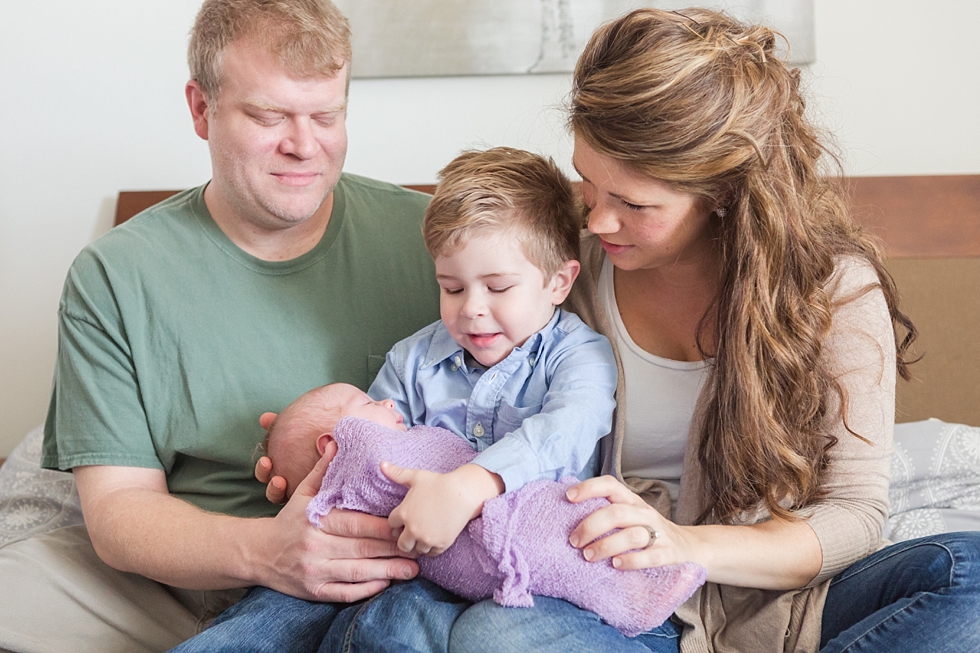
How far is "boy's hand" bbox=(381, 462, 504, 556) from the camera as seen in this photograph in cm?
113

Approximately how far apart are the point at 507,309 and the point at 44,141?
1853mm

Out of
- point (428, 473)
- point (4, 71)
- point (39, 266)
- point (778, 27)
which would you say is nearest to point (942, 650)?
point (428, 473)

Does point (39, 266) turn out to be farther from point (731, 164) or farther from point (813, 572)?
point (813, 572)

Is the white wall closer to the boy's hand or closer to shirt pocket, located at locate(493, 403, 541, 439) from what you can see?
shirt pocket, located at locate(493, 403, 541, 439)

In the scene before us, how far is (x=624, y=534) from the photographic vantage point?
115 cm

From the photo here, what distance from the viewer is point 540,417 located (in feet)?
4.15

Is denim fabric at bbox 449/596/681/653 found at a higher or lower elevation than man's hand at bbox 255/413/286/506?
lower

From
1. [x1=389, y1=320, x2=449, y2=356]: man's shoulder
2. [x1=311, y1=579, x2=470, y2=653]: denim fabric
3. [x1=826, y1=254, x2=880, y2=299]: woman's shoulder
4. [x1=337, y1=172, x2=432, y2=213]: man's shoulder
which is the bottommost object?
[x1=311, y1=579, x2=470, y2=653]: denim fabric

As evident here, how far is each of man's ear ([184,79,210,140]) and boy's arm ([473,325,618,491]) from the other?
0.81 metres

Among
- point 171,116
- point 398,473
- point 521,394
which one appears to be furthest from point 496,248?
point 171,116

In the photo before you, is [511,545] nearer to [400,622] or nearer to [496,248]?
[400,622]

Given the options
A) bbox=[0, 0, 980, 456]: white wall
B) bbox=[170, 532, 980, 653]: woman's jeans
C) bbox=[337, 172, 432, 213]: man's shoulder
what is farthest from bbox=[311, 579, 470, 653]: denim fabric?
bbox=[0, 0, 980, 456]: white wall

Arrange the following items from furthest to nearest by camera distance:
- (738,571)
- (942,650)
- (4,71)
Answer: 1. (4,71)
2. (738,571)
3. (942,650)

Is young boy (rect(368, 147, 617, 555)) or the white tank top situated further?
the white tank top
